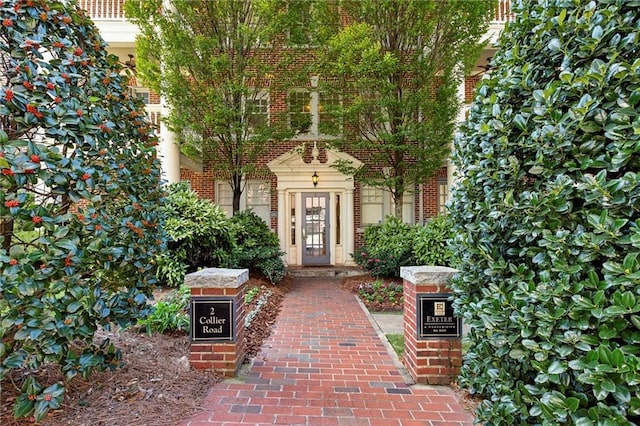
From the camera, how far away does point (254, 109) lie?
874 cm

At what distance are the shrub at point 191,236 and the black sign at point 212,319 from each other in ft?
10.8

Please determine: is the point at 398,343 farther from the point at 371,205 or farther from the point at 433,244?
the point at 371,205

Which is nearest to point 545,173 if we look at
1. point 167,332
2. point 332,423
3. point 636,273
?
point 636,273

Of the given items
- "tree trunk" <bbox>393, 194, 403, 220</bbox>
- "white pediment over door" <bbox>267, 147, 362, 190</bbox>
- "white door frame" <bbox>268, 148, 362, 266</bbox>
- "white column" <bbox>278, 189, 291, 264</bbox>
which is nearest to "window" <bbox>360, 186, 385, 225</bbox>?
"white door frame" <bbox>268, 148, 362, 266</bbox>

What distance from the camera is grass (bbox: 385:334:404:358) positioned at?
421 centimetres

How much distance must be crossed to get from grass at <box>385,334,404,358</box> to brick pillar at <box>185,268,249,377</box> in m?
1.99

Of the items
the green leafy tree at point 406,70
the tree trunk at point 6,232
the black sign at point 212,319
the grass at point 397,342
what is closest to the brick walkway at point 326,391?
the grass at point 397,342

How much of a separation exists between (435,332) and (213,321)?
2.20 meters

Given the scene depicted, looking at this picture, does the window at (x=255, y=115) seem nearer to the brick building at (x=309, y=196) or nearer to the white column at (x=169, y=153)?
the brick building at (x=309, y=196)

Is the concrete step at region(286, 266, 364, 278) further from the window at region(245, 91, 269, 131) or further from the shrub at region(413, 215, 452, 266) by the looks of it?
the window at region(245, 91, 269, 131)

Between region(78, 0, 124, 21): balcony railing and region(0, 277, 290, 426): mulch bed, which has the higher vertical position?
region(78, 0, 124, 21): balcony railing

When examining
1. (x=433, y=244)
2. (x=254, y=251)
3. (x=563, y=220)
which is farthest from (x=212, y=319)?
(x=433, y=244)

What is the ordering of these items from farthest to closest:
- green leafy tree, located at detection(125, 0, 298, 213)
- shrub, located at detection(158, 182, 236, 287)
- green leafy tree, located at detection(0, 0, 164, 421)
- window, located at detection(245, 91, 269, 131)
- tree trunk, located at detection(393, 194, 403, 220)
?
tree trunk, located at detection(393, 194, 403, 220)
window, located at detection(245, 91, 269, 131)
green leafy tree, located at detection(125, 0, 298, 213)
shrub, located at detection(158, 182, 236, 287)
green leafy tree, located at detection(0, 0, 164, 421)

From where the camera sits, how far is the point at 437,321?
3.34 metres
